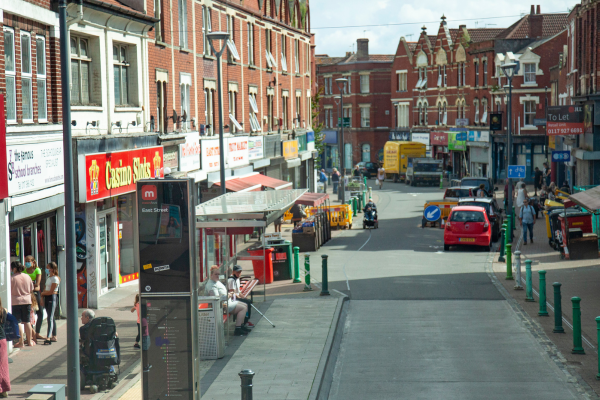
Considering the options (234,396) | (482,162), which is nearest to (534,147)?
(482,162)

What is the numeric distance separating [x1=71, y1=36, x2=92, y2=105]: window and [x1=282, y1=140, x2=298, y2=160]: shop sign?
22.8 metres

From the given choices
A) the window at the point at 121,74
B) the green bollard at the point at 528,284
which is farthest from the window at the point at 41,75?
the green bollard at the point at 528,284

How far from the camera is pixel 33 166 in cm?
1541

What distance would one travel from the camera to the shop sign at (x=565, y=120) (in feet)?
117

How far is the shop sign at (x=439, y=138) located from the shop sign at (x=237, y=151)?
130 ft

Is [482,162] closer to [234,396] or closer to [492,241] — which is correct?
[492,241]

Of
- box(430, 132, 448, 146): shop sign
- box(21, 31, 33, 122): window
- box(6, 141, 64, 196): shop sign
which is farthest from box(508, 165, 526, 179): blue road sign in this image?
box(430, 132, 448, 146): shop sign

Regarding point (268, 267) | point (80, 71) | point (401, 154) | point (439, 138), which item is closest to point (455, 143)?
point (439, 138)

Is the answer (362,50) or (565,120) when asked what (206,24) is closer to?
(565,120)

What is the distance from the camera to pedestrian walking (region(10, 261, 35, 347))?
552 inches

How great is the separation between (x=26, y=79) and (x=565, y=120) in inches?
1057

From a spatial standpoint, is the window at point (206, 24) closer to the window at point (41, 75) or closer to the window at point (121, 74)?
the window at point (121, 74)

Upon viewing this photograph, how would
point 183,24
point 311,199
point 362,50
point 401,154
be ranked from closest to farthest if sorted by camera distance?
point 311,199 < point 183,24 < point 401,154 < point 362,50

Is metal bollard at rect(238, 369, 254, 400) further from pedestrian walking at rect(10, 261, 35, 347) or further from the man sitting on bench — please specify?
pedestrian walking at rect(10, 261, 35, 347)
